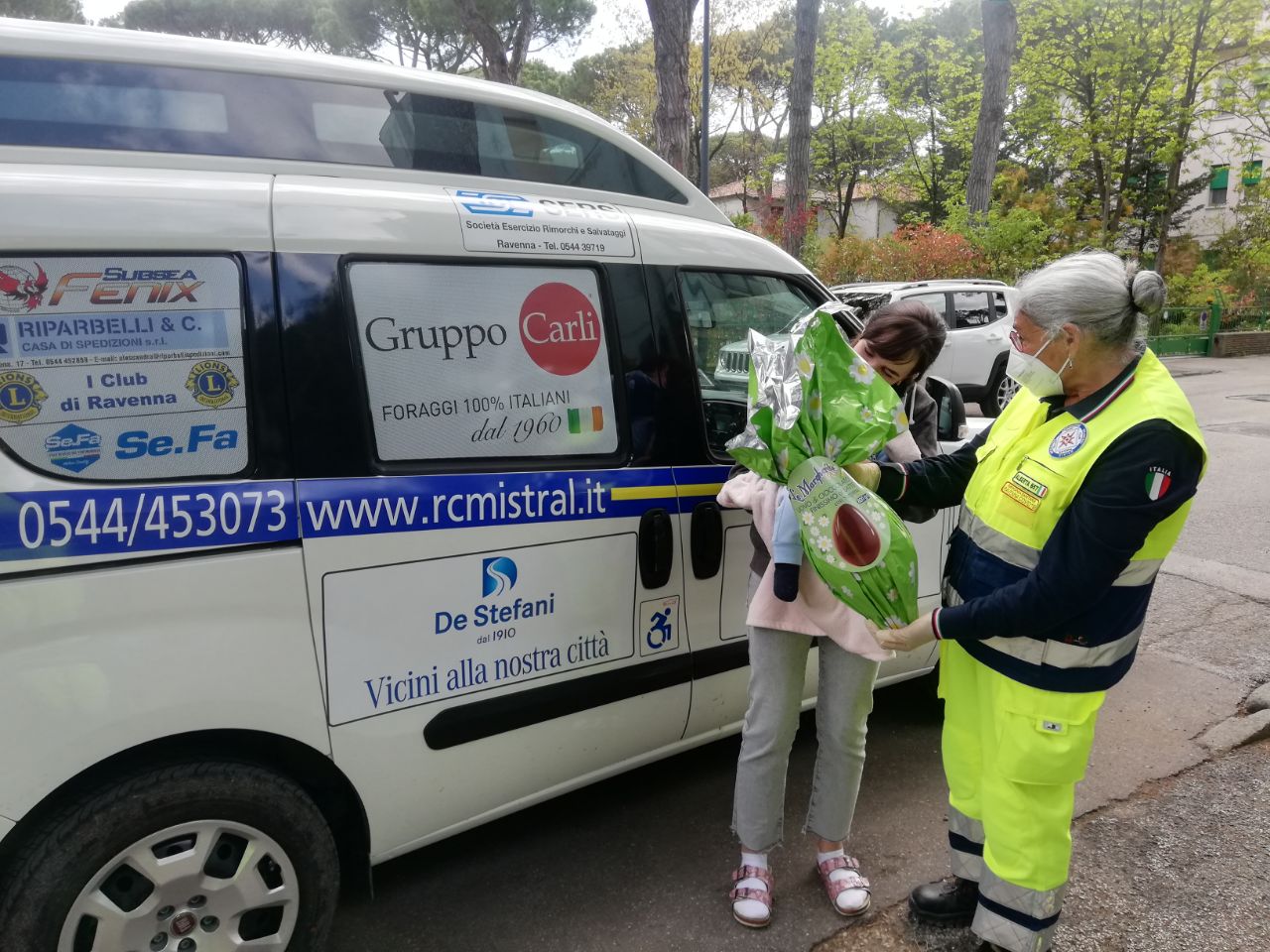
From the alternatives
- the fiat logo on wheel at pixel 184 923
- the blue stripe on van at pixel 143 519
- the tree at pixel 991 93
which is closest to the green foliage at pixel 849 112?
the tree at pixel 991 93

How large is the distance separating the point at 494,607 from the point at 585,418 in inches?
22.9

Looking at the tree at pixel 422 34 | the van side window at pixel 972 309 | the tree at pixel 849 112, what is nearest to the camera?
the van side window at pixel 972 309

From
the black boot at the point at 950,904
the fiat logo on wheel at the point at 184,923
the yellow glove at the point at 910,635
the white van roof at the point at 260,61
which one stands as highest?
the white van roof at the point at 260,61

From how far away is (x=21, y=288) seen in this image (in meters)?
1.67

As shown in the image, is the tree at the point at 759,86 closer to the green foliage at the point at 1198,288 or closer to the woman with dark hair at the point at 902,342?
the green foliage at the point at 1198,288

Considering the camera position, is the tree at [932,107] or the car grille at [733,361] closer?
the car grille at [733,361]

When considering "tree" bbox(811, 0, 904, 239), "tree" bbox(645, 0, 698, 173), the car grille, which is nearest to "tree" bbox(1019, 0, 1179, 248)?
"tree" bbox(811, 0, 904, 239)

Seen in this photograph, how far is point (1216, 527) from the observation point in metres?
6.45

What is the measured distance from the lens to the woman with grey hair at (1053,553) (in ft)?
5.74

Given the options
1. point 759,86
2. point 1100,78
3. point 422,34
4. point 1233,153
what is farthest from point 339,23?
point 1233,153

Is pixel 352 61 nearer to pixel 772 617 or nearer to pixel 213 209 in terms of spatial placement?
pixel 213 209

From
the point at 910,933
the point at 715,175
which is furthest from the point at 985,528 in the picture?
the point at 715,175

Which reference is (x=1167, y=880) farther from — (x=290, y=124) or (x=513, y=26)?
(x=513, y=26)

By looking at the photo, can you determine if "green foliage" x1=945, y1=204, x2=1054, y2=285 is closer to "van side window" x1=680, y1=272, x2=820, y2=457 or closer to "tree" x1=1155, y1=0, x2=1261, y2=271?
"tree" x1=1155, y1=0, x2=1261, y2=271
